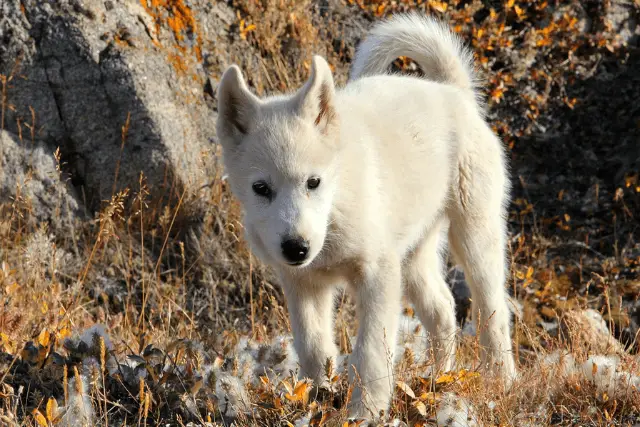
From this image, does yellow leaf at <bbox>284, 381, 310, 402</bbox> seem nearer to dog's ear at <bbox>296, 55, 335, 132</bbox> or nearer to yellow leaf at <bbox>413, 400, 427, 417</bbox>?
yellow leaf at <bbox>413, 400, 427, 417</bbox>

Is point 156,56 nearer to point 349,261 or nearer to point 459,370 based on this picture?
point 349,261

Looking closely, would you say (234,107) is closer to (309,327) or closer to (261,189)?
(261,189)

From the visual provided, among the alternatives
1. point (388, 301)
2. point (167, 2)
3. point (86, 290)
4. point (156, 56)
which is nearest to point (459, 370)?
point (388, 301)

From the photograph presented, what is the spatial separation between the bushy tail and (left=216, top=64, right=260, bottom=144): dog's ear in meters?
1.45

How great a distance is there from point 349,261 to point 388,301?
0.83 ft

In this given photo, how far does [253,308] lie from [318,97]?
210 cm

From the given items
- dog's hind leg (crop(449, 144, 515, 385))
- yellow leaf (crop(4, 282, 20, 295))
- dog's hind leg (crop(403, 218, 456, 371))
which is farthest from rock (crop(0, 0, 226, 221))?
dog's hind leg (crop(449, 144, 515, 385))

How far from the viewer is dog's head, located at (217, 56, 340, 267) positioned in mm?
2965

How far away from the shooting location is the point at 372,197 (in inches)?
133

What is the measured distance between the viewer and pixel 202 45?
594 cm

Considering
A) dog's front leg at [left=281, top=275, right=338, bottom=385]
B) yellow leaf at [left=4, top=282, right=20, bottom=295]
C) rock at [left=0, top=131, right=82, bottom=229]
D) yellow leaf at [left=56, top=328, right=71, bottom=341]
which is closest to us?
dog's front leg at [left=281, top=275, right=338, bottom=385]

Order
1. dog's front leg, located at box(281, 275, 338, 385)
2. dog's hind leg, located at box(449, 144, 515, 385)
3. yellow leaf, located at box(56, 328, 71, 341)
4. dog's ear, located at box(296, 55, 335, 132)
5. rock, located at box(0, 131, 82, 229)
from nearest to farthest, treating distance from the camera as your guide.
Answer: dog's ear, located at box(296, 55, 335, 132) < dog's front leg, located at box(281, 275, 338, 385) < yellow leaf, located at box(56, 328, 71, 341) < dog's hind leg, located at box(449, 144, 515, 385) < rock, located at box(0, 131, 82, 229)

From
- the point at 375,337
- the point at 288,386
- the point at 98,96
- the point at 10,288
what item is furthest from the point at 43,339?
the point at 98,96

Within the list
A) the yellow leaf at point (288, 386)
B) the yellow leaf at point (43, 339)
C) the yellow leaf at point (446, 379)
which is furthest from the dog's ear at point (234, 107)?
the yellow leaf at point (446, 379)
